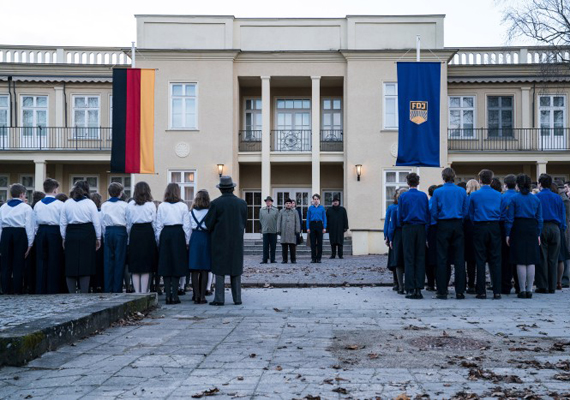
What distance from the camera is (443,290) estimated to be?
35.3 feet

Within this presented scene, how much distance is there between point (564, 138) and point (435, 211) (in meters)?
21.5

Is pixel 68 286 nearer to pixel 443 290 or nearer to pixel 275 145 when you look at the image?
pixel 443 290

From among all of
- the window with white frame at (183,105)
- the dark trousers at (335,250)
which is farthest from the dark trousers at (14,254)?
the window with white frame at (183,105)

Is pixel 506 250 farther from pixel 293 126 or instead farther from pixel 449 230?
pixel 293 126

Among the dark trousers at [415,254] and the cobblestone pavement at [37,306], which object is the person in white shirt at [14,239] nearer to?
the cobblestone pavement at [37,306]

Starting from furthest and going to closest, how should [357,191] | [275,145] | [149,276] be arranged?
[275,145]
[357,191]
[149,276]

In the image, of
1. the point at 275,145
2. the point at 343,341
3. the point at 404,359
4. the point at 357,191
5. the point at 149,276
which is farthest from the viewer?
the point at 275,145

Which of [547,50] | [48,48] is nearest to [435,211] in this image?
[547,50]

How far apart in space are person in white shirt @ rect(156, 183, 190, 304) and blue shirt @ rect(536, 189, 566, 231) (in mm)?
6046

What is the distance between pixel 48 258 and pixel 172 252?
202 cm

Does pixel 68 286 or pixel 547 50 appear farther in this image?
pixel 547 50

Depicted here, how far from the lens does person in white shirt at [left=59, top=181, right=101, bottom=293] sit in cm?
1035

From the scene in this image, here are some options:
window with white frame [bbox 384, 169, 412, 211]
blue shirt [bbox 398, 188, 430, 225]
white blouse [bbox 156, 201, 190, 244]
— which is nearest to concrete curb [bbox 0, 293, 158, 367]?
white blouse [bbox 156, 201, 190, 244]

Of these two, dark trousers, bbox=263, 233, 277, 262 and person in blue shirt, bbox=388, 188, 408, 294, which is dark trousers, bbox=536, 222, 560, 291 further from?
dark trousers, bbox=263, 233, 277, 262
